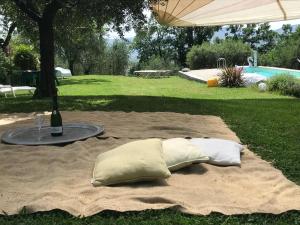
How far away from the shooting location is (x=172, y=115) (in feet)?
29.0

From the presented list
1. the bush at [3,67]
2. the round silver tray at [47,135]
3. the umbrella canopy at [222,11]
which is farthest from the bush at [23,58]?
the round silver tray at [47,135]

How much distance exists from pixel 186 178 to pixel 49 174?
54.6 inches

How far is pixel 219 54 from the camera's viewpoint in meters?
26.9

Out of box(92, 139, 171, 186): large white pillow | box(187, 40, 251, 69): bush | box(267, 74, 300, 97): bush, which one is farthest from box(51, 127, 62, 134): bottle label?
box(187, 40, 251, 69): bush

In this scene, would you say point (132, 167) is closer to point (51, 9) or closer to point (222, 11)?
point (222, 11)

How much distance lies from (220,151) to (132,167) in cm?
127

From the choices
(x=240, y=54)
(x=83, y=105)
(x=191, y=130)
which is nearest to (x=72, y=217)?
(x=191, y=130)

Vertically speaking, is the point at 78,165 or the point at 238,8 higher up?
the point at 238,8

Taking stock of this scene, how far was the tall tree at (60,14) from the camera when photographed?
37.1 feet

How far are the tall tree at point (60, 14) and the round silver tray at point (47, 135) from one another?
13.2 ft

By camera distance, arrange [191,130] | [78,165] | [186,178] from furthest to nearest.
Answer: [191,130] → [78,165] → [186,178]

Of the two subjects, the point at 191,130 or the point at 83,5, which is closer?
the point at 191,130

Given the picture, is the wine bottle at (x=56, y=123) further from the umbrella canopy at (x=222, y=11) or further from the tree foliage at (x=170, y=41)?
the tree foliage at (x=170, y=41)

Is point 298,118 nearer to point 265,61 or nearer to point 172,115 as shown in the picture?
Answer: point 172,115
